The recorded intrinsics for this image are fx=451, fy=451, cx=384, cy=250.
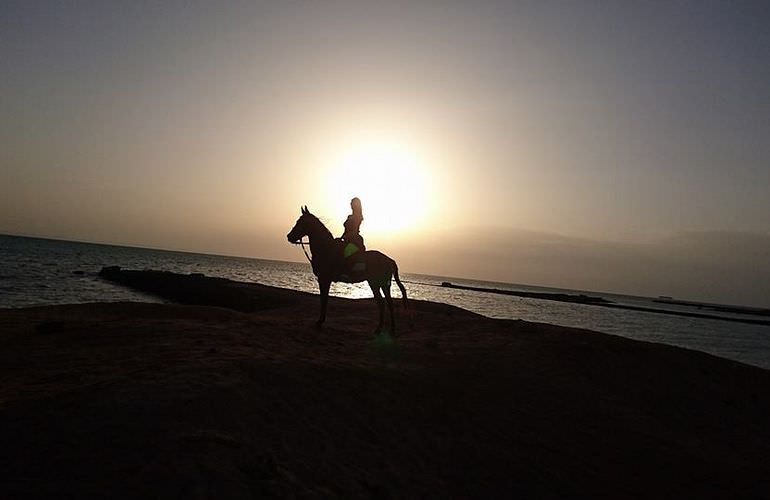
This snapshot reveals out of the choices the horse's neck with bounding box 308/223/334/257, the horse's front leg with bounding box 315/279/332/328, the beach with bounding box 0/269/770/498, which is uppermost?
the horse's neck with bounding box 308/223/334/257

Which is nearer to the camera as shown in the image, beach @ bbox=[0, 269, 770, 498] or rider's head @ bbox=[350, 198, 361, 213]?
beach @ bbox=[0, 269, 770, 498]

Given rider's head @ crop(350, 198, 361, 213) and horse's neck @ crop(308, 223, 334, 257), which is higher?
rider's head @ crop(350, 198, 361, 213)

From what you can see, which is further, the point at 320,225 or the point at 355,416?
the point at 320,225

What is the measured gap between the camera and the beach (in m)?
4.55

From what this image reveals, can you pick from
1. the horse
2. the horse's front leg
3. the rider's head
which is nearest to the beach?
the horse's front leg

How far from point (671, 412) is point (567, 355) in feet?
10.1

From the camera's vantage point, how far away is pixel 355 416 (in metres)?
6.97

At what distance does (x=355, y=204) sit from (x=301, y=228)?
1881 mm

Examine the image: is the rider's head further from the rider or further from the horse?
the horse

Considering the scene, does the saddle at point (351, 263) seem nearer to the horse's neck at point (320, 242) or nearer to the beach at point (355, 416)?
the horse's neck at point (320, 242)

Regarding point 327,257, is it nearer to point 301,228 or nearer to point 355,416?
point 301,228

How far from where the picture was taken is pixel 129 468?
13.8 feet

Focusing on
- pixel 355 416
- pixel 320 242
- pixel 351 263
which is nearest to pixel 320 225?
pixel 320 242

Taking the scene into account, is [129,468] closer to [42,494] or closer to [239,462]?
[42,494]
